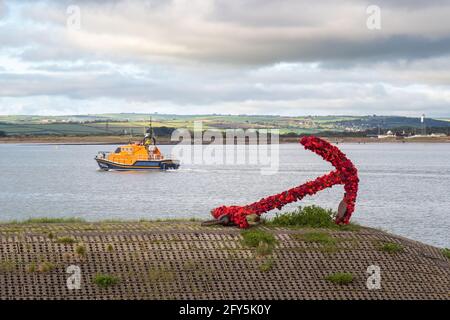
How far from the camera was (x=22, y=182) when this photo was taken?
92750 millimetres

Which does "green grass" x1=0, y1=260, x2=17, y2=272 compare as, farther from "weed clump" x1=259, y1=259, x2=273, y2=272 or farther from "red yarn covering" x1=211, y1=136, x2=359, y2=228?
"red yarn covering" x1=211, y1=136, x2=359, y2=228

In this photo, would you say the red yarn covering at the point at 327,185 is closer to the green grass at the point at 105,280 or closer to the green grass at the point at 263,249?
→ the green grass at the point at 263,249

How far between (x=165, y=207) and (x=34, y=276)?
4296 centimetres

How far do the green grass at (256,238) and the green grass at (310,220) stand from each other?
1618 mm

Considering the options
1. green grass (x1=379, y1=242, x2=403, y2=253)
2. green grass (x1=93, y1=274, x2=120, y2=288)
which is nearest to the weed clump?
green grass (x1=379, y1=242, x2=403, y2=253)

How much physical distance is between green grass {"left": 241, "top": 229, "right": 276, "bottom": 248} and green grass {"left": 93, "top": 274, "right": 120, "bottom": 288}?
3765mm

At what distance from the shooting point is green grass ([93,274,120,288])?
18.8 meters

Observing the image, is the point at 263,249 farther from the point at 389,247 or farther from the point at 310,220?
the point at 389,247

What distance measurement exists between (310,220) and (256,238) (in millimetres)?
2724

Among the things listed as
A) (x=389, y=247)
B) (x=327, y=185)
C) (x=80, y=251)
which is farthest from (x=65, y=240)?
(x=389, y=247)

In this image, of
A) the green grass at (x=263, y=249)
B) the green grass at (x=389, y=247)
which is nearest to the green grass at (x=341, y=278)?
the green grass at (x=263, y=249)

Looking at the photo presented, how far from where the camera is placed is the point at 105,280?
18859 mm

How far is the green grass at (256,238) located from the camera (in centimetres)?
2116

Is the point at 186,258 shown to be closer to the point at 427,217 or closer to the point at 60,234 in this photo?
the point at 60,234
